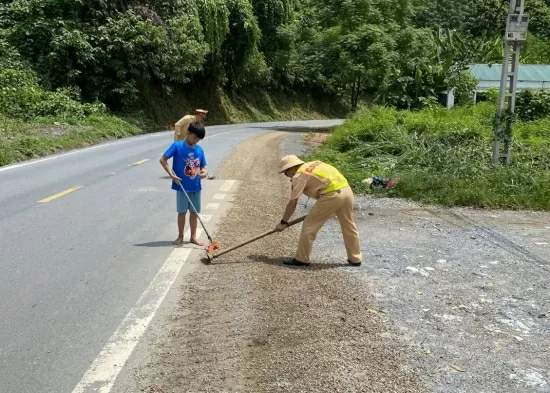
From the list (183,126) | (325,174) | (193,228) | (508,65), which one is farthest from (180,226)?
(508,65)

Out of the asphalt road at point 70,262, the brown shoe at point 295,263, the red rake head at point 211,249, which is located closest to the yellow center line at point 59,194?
the asphalt road at point 70,262

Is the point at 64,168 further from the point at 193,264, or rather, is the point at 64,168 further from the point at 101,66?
the point at 101,66

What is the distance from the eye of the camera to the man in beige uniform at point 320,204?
21.4ft

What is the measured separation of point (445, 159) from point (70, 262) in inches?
358

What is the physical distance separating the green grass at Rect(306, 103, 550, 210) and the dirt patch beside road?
5228 mm

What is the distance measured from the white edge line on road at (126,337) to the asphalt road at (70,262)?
67 millimetres

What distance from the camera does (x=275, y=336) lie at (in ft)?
15.0

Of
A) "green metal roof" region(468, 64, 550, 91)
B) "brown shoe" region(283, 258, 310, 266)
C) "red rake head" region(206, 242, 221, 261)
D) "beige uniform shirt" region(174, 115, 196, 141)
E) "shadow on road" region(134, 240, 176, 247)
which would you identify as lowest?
"green metal roof" region(468, 64, 550, 91)

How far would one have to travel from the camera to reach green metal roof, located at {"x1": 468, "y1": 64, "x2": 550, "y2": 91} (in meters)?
41.2

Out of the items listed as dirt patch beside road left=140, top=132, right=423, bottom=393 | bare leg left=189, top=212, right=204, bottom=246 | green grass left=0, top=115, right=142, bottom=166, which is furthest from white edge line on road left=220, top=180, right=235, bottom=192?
green grass left=0, top=115, right=142, bottom=166

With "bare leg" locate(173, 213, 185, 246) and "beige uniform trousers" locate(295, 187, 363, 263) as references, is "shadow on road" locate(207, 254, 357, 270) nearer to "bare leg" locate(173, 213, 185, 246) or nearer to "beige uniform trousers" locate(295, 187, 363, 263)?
"beige uniform trousers" locate(295, 187, 363, 263)

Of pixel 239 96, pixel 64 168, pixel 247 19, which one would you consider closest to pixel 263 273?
pixel 64 168

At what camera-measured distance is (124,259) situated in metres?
6.78

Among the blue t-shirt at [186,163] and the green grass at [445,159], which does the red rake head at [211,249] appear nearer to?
the blue t-shirt at [186,163]
